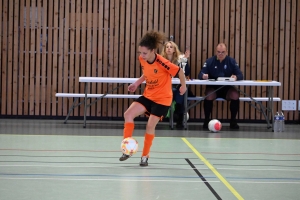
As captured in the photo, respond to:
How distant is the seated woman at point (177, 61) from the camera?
1209 cm

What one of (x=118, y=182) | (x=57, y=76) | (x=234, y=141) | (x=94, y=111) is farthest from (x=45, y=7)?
(x=118, y=182)

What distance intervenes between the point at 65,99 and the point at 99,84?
861 mm

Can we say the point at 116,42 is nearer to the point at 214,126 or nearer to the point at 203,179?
the point at 214,126

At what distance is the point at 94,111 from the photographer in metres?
14.4

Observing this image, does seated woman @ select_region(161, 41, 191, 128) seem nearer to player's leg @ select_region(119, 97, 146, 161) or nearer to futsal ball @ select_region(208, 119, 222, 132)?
futsal ball @ select_region(208, 119, 222, 132)

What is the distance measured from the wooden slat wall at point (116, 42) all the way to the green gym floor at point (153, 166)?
267 centimetres

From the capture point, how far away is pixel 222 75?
12797 mm

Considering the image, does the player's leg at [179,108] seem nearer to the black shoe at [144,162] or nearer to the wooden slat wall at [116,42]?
the wooden slat wall at [116,42]

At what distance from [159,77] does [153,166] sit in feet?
3.47

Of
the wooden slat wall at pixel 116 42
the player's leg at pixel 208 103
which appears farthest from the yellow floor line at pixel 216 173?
the wooden slat wall at pixel 116 42

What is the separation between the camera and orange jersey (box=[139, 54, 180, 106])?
287 inches

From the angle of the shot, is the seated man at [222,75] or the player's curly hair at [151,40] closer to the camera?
the player's curly hair at [151,40]

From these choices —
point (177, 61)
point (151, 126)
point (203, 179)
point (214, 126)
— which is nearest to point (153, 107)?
point (151, 126)

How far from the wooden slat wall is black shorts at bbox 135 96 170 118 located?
6.98m
